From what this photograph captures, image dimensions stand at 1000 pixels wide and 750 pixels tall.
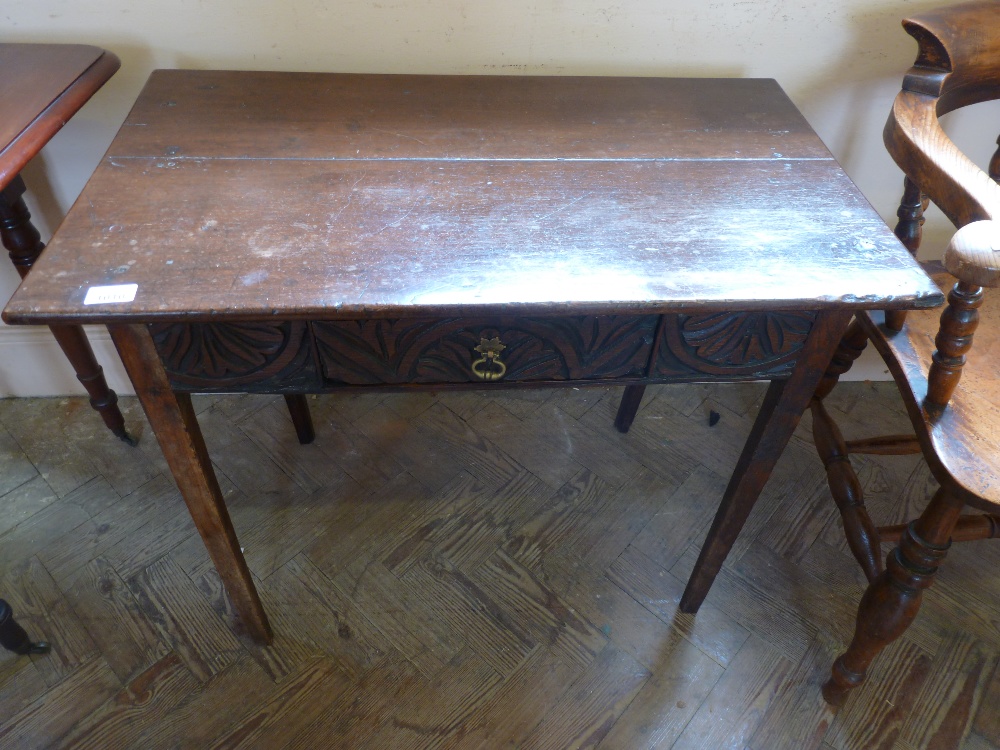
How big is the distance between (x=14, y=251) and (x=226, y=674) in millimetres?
816

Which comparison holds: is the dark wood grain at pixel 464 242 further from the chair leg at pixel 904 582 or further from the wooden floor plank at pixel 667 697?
the wooden floor plank at pixel 667 697

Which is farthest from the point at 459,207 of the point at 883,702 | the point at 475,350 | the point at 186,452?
the point at 883,702

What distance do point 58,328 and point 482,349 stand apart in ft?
3.10

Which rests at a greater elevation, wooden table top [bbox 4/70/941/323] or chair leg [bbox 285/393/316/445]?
wooden table top [bbox 4/70/941/323]

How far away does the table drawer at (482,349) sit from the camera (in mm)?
846

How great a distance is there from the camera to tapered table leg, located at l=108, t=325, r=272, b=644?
2.69ft

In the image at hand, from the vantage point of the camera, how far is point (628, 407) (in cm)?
160

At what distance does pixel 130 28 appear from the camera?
3.91 feet

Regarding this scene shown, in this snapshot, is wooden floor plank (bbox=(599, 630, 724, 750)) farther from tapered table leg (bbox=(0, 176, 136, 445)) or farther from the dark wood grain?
tapered table leg (bbox=(0, 176, 136, 445))

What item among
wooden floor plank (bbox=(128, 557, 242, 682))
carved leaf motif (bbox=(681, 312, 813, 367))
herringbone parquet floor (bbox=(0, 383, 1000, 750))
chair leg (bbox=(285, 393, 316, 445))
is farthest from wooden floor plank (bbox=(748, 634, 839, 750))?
chair leg (bbox=(285, 393, 316, 445))

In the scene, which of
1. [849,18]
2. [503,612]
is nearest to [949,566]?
[503,612]

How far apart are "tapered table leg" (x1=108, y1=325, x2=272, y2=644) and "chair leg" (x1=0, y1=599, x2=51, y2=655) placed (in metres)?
0.35

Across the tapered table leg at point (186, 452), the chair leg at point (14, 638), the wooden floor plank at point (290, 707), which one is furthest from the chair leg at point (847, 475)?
the chair leg at point (14, 638)

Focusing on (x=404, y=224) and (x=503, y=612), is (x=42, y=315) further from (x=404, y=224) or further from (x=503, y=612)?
(x=503, y=612)
